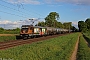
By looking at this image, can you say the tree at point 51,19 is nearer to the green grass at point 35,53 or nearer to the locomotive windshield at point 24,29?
the locomotive windshield at point 24,29

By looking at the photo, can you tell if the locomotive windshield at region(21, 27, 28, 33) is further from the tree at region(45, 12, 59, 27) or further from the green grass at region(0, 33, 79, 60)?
the tree at region(45, 12, 59, 27)

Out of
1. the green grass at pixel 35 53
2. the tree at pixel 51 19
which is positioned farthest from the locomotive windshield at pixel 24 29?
the tree at pixel 51 19

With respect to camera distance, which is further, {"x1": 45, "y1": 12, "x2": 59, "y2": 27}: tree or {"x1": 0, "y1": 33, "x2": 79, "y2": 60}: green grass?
{"x1": 45, "y1": 12, "x2": 59, "y2": 27}: tree

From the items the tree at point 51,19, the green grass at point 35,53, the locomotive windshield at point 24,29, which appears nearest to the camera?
the green grass at point 35,53

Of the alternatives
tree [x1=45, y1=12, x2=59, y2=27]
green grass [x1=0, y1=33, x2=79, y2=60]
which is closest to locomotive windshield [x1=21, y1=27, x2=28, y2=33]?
green grass [x1=0, y1=33, x2=79, y2=60]

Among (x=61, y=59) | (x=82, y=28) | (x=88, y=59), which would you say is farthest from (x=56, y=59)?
(x=82, y=28)

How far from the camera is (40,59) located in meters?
16.8

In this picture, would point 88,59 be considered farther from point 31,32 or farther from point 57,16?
point 57,16

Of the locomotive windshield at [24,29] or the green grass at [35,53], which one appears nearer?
the green grass at [35,53]

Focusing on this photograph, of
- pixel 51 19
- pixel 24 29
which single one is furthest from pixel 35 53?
pixel 51 19

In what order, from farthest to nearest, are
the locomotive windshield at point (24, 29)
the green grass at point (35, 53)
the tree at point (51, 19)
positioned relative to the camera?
the tree at point (51, 19) < the locomotive windshield at point (24, 29) < the green grass at point (35, 53)

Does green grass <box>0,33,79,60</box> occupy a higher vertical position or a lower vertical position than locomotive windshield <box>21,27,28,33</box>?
lower

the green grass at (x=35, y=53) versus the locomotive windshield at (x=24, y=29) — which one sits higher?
the locomotive windshield at (x=24, y=29)

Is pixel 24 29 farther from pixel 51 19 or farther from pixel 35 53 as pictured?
pixel 51 19
